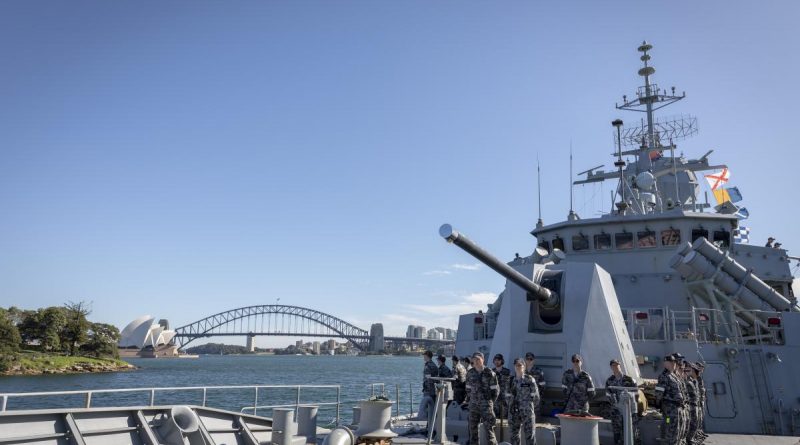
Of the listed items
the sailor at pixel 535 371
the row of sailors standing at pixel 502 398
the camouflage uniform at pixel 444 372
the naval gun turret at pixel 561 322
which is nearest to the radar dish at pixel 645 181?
the naval gun turret at pixel 561 322

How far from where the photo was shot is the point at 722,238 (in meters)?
12.9

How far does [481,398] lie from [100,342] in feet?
197

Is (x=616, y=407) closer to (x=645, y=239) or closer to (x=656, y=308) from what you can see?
(x=656, y=308)

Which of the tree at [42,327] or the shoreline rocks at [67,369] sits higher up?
the tree at [42,327]

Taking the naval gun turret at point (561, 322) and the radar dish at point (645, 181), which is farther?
the radar dish at point (645, 181)

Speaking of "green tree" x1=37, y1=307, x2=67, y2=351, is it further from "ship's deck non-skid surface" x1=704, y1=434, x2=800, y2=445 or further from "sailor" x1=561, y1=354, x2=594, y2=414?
"ship's deck non-skid surface" x1=704, y1=434, x2=800, y2=445

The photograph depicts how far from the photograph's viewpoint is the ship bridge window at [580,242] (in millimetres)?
13258

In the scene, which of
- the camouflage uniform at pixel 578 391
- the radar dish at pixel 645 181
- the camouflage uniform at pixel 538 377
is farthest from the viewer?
the radar dish at pixel 645 181

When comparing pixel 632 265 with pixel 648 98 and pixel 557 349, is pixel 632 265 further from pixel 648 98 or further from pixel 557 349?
pixel 648 98

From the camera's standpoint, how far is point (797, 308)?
40.5ft

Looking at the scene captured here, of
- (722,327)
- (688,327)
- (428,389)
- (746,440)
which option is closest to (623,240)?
(688,327)

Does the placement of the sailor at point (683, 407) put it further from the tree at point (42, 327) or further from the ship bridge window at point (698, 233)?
the tree at point (42, 327)

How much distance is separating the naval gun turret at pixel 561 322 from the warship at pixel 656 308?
1 cm

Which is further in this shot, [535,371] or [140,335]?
[140,335]
